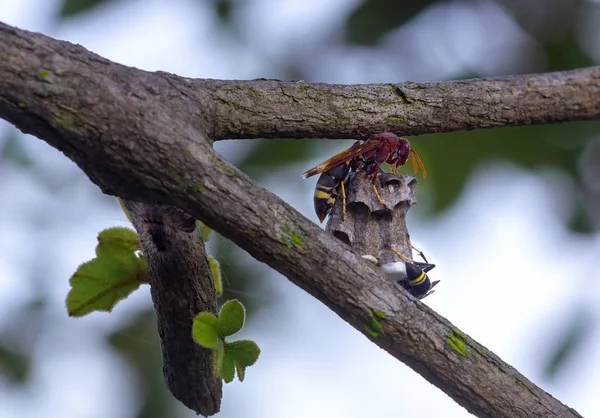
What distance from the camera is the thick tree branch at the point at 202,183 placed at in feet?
5.42

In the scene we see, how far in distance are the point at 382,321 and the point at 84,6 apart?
450 centimetres

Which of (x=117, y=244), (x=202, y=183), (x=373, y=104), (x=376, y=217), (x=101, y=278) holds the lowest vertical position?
(x=101, y=278)

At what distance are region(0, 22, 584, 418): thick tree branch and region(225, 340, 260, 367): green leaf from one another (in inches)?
10.6

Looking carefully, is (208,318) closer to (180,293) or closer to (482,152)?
(180,293)

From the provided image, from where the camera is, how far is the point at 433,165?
530 cm

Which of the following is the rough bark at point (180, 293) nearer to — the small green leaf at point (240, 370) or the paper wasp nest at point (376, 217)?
the small green leaf at point (240, 370)

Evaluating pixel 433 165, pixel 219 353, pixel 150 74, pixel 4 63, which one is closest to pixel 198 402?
pixel 219 353

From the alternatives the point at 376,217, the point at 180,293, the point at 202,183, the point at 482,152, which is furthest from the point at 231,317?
the point at 482,152

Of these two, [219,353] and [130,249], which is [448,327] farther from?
[130,249]

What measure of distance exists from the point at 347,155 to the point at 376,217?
7.2 inches

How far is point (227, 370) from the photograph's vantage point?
Answer: 205 cm

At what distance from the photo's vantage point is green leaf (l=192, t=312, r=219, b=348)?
1.99 meters

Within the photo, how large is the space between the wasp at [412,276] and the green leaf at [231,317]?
1.22 feet

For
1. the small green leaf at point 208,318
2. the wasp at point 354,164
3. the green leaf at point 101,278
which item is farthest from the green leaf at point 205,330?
the wasp at point 354,164
